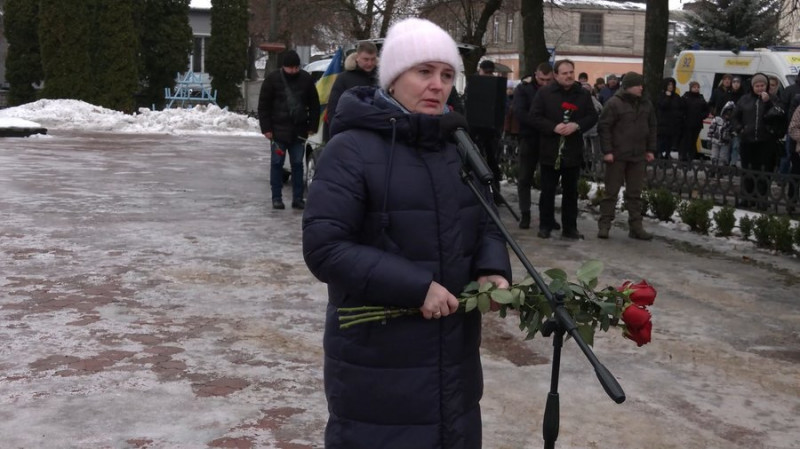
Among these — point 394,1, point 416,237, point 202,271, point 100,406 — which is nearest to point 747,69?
point 202,271

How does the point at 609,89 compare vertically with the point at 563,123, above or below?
above

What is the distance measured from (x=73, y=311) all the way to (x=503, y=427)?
3550mm

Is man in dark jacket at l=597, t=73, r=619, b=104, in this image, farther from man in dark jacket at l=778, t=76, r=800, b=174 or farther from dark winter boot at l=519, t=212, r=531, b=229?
dark winter boot at l=519, t=212, r=531, b=229

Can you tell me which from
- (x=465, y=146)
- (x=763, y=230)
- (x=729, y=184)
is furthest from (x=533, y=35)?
(x=465, y=146)

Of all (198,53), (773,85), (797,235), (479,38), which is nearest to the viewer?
(797,235)

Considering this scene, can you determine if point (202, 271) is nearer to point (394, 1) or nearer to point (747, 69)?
point (747, 69)

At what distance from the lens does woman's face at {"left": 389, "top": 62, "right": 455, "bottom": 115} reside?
3.11m

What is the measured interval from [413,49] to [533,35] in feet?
51.4

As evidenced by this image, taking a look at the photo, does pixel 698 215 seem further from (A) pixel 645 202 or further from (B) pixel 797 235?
(B) pixel 797 235

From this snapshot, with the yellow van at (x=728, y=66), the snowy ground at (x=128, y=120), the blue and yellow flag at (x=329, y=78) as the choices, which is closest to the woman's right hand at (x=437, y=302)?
the blue and yellow flag at (x=329, y=78)

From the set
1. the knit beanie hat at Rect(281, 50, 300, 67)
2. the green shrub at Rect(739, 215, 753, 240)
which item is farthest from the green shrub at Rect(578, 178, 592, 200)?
the knit beanie hat at Rect(281, 50, 300, 67)

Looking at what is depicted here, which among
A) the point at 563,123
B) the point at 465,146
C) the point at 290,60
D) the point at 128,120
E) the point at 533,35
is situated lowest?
the point at 128,120

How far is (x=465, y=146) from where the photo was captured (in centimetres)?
293

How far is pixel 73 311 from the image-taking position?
734cm
